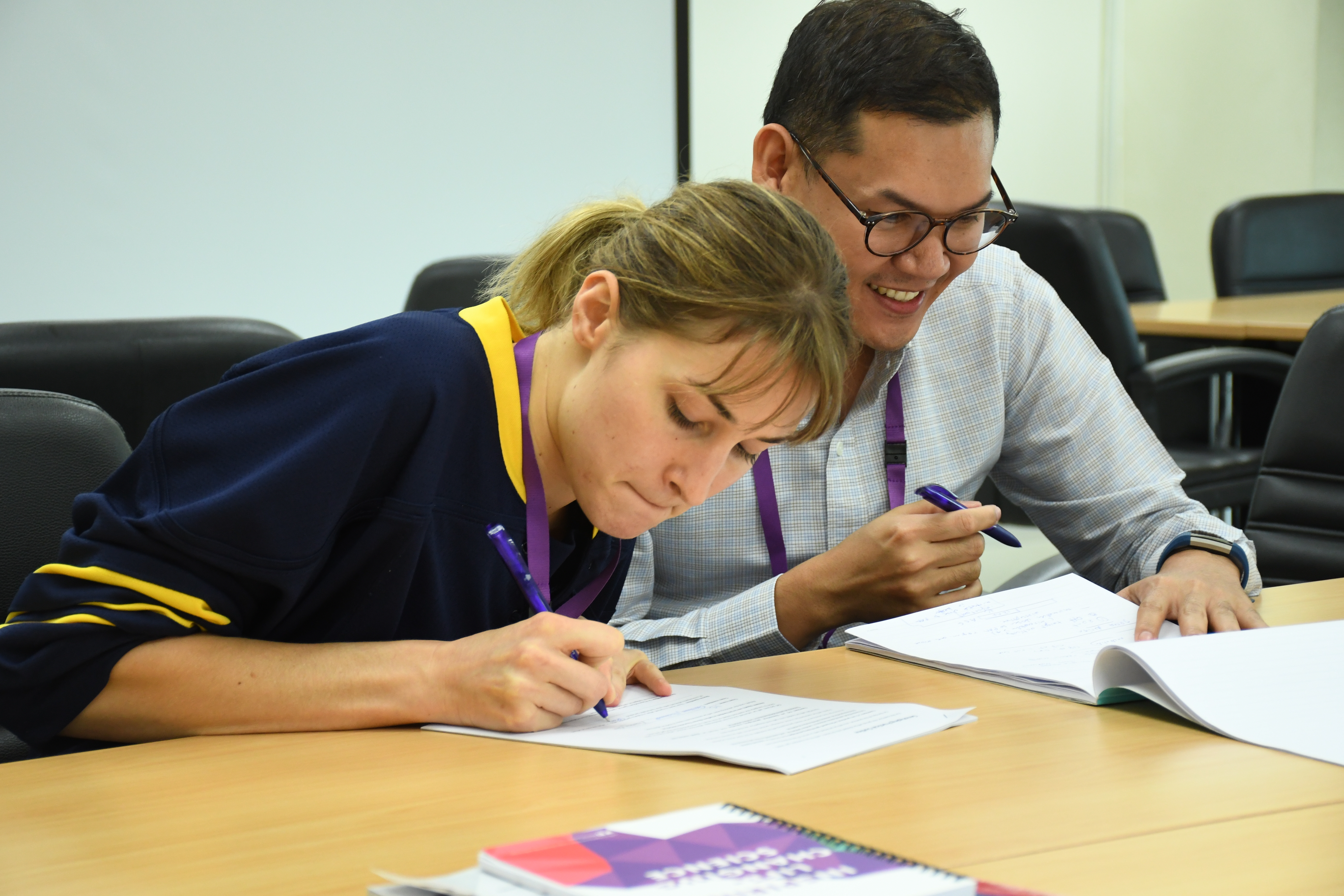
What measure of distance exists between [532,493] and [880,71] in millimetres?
677

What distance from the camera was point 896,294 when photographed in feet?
5.06

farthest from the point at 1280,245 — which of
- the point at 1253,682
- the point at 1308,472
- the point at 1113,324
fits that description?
the point at 1253,682

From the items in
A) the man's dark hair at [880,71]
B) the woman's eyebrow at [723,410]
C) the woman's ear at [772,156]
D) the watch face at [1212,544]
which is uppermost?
the man's dark hair at [880,71]

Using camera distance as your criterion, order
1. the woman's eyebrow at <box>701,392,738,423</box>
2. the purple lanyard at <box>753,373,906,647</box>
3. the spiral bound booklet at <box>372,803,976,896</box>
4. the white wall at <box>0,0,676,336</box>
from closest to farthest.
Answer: the spiral bound booklet at <box>372,803,976,896</box> → the woman's eyebrow at <box>701,392,738,423</box> → the purple lanyard at <box>753,373,906,647</box> → the white wall at <box>0,0,676,336</box>

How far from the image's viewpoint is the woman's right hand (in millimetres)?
961

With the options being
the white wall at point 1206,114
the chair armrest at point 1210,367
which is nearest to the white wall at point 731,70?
the chair armrest at point 1210,367

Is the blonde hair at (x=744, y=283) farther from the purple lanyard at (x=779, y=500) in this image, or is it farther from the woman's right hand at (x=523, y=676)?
the purple lanyard at (x=779, y=500)

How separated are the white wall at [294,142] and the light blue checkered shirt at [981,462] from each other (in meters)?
1.02

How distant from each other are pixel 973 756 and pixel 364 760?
45cm

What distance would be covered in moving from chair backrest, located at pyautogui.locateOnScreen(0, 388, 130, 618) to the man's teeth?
3.00ft

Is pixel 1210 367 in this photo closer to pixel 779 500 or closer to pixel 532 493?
pixel 779 500

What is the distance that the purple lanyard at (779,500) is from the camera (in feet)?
5.22

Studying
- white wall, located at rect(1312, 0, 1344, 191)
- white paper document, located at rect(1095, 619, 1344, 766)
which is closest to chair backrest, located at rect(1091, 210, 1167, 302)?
white wall, located at rect(1312, 0, 1344, 191)

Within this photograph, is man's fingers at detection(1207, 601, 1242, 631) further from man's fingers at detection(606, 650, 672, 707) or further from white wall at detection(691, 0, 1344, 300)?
white wall at detection(691, 0, 1344, 300)
